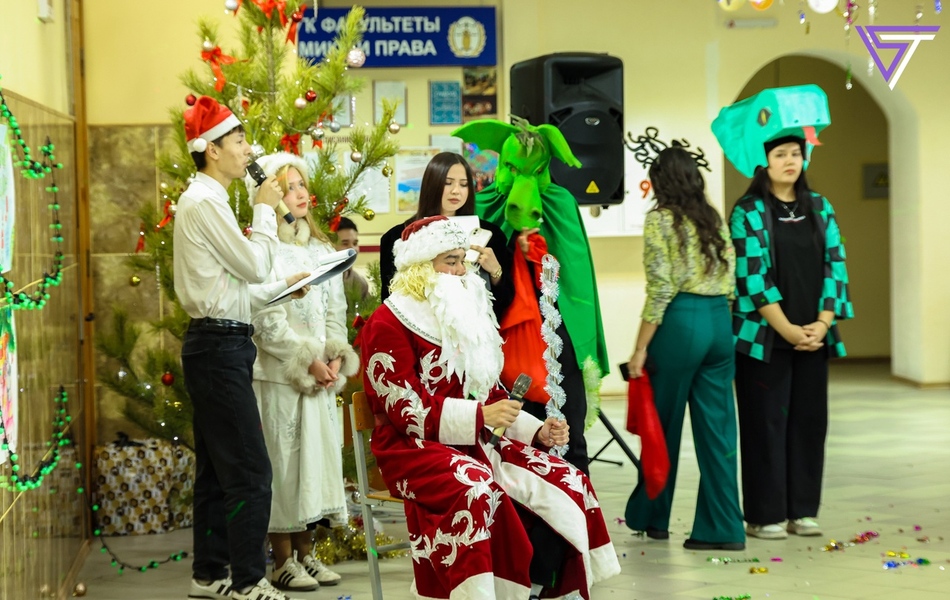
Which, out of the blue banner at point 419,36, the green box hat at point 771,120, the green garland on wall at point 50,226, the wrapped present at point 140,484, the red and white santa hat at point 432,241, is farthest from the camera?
the blue banner at point 419,36

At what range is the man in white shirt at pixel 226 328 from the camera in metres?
3.65

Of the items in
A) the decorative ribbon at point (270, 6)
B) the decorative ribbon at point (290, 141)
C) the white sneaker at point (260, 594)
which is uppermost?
the decorative ribbon at point (270, 6)

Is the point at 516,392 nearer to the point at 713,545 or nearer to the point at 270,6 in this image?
the point at 713,545

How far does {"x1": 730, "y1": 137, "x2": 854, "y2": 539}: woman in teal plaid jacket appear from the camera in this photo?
4738 millimetres

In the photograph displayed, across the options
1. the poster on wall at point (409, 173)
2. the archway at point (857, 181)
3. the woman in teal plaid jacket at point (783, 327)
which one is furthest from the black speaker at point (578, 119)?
the archway at point (857, 181)

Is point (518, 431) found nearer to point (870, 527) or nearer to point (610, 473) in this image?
point (870, 527)

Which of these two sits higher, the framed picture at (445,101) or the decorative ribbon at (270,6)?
the framed picture at (445,101)

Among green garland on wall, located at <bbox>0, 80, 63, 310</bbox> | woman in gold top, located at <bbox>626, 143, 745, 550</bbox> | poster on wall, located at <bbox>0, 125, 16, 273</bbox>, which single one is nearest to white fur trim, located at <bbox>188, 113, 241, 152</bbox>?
green garland on wall, located at <bbox>0, 80, 63, 310</bbox>

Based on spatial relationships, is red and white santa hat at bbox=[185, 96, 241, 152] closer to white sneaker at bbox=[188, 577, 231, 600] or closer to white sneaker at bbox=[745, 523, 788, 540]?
white sneaker at bbox=[188, 577, 231, 600]

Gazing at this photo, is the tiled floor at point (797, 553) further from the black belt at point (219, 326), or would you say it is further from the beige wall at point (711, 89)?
the beige wall at point (711, 89)

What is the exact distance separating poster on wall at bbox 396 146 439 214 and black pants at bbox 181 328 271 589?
5779 mm

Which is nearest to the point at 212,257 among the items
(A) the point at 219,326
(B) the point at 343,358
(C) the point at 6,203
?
(A) the point at 219,326

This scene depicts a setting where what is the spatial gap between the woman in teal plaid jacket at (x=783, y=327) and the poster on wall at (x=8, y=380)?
9.31 ft

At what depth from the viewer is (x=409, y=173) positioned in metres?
9.47
